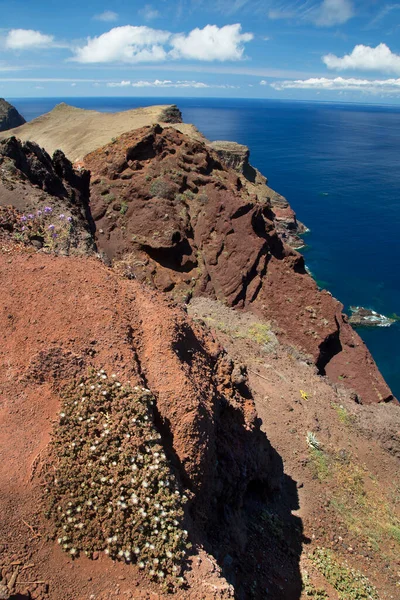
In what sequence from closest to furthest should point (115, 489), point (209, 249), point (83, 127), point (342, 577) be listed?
point (115, 489), point (342, 577), point (209, 249), point (83, 127)

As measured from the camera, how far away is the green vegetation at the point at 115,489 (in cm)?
477

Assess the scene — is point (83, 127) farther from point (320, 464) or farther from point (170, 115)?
point (320, 464)

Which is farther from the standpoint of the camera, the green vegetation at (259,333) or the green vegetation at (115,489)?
the green vegetation at (259,333)

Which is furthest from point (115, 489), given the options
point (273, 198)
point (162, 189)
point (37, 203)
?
point (273, 198)

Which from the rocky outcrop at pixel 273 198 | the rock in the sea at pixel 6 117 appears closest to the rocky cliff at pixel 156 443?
the rocky outcrop at pixel 273 198

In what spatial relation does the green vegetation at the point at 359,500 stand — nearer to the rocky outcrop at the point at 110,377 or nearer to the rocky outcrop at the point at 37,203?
the rocky outcrop at the point at 110,377

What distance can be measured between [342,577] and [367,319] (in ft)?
102

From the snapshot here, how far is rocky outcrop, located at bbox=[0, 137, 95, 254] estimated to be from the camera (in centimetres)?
999

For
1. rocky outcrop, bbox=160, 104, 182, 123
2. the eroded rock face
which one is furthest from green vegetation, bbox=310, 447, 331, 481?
rocky outcrop, bbox=160, 104, 182, 123

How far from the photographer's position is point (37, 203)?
37.4 feet

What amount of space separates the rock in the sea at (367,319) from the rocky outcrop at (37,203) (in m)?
28.4

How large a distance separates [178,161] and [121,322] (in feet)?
55.9

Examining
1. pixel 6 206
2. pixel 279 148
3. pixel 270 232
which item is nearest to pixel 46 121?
pixel 270 232

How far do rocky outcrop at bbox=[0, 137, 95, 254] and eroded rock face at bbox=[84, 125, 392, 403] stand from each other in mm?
4532
